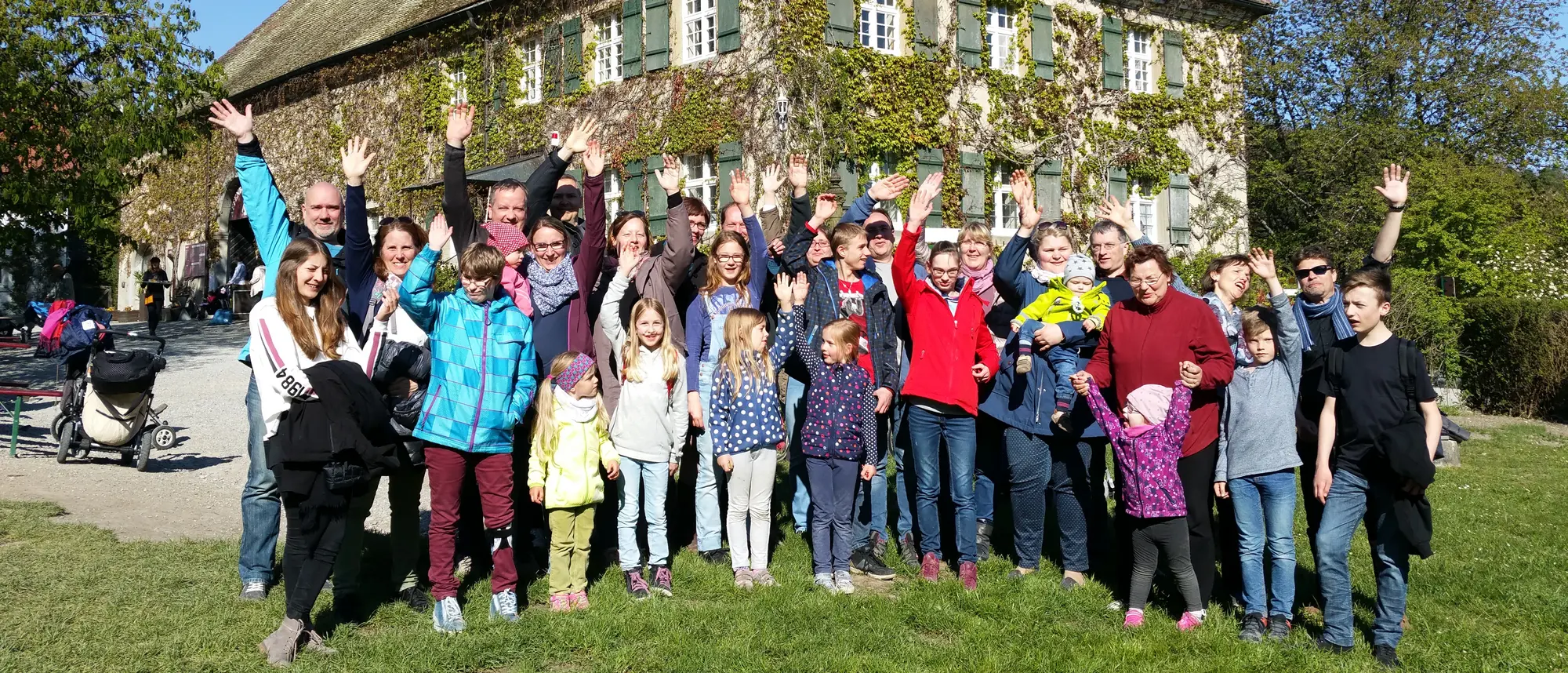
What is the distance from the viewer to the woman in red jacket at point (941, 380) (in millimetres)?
6246

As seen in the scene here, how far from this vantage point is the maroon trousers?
209 inches

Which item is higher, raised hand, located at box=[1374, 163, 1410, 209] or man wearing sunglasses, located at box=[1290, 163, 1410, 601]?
raised hand, located at box=[1374, 163, 1410, 209]

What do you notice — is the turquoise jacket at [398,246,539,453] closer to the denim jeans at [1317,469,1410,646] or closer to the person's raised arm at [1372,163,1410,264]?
the denim jeans at [1317,469,1410,646]

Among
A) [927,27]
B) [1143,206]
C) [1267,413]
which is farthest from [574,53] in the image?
[1267,413]

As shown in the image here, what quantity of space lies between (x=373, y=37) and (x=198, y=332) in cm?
738

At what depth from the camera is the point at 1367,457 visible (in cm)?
509

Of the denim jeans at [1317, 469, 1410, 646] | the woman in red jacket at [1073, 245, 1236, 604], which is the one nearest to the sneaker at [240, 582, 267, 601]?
the woman in red jacket at [1073, 245, 1236, 604]

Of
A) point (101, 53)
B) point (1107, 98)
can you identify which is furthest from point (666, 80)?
point (101, 53)

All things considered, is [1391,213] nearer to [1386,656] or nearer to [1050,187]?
[1386,656]

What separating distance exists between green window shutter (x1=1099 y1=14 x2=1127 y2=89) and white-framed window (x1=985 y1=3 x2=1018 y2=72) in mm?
2050

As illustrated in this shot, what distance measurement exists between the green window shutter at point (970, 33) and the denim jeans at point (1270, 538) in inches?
572

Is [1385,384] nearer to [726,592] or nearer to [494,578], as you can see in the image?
[726,592]

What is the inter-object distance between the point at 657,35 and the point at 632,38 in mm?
675

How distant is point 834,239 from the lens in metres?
6.68
